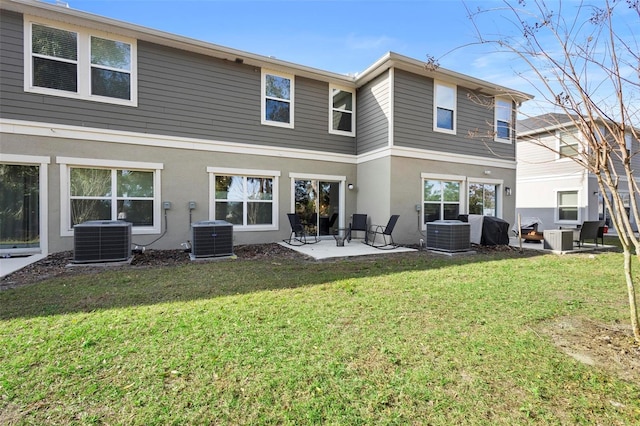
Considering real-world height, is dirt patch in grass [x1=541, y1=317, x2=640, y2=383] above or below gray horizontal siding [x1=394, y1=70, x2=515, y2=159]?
below

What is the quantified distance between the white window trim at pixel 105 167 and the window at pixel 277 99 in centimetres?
341

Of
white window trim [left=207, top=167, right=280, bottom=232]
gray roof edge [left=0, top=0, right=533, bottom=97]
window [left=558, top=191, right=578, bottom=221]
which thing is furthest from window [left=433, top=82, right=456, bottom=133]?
window [left=558, top=191, right=578, bottom=221]

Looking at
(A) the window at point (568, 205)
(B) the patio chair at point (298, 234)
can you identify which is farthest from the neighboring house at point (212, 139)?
(A) the window at point (568, 205)

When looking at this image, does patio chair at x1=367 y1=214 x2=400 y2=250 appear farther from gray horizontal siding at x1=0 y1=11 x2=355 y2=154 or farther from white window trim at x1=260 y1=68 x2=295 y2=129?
white window trim at x1=260 y1=68 x2=295 y2=129

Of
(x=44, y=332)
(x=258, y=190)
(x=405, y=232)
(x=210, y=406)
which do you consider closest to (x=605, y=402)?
(x=210, y=406)

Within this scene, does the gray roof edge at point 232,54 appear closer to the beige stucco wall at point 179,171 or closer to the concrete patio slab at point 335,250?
the beige stucco wall at point 179,171

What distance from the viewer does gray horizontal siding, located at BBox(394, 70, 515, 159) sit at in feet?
30.1

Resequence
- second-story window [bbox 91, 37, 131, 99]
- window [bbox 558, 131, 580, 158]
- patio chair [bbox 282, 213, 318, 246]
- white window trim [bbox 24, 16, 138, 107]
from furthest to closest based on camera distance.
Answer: patio chair [bbox 282, 213, 318, 246]
second-story window [bbox 91, 37, 131, 99]
white window trim [bbox 24, 16, 138, 107]
window [bbox 558, 131, 580, 158]

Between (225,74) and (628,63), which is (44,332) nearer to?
(628,63)

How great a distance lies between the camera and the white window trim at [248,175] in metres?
8.56

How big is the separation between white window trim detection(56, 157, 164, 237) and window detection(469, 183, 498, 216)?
974cm

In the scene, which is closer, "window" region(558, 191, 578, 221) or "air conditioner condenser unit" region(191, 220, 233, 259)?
"air conditioner condenser unit" region(191, 220, 233, 259)

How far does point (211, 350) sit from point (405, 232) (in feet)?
25.0


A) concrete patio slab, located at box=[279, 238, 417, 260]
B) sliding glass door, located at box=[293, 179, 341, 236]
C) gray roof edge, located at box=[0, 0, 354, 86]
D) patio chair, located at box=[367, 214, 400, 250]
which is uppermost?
gray roof edge, located at box=[0, 0, 354, 86]
